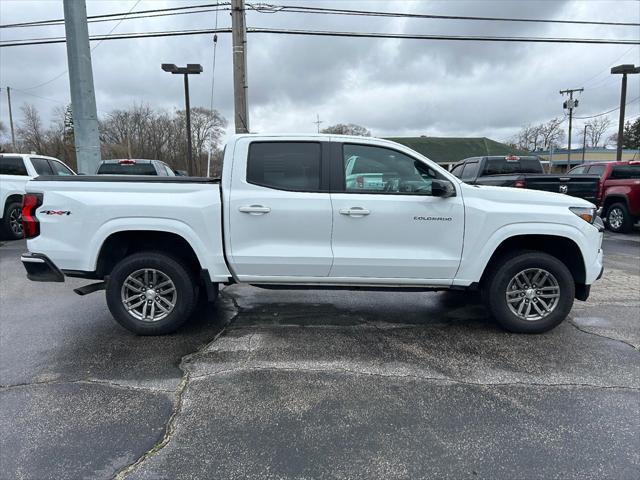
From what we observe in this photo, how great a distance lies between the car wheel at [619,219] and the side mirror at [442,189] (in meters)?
10.6

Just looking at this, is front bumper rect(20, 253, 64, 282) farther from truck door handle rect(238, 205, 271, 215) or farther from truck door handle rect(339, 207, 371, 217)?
truck door handle rect(339, 207, 371, 217)

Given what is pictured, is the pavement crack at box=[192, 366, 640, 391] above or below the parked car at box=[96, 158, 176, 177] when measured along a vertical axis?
below

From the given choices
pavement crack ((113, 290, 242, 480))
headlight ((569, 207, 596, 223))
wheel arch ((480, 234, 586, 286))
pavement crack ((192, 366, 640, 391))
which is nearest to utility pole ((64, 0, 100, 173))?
pavement crack ((113, 290, 242, 480))

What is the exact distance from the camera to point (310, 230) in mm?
4227

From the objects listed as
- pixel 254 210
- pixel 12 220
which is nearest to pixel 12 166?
pixel 12 220

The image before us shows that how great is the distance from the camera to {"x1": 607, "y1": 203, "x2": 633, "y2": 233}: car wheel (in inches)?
475

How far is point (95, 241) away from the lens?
416 centimetres

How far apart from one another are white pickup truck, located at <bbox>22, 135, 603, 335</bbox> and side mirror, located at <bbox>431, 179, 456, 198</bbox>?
11 mm

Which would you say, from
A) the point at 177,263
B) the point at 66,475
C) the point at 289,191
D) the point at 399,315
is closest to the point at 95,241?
the point at 177,263

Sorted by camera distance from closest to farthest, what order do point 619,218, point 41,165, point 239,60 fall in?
point 41,165
point 619,218
point 239,60

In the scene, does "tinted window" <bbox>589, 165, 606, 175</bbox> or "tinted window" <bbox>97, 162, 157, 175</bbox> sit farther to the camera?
"tinted window" <bbox>589, 165, 606, 175</bbox>

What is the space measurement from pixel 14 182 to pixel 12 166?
601 mm

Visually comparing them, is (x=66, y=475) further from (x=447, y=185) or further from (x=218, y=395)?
(x=447, y=185)

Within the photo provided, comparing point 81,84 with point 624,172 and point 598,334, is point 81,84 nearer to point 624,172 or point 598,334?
point 598,334
